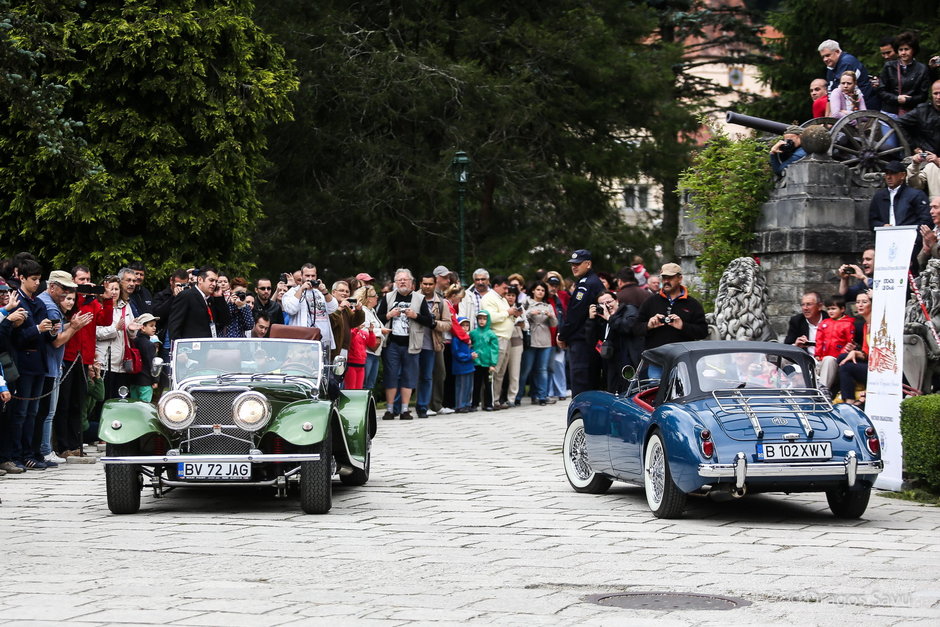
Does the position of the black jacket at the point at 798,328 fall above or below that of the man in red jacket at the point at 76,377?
above

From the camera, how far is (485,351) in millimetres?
23625

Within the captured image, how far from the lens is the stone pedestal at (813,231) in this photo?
19.9 m

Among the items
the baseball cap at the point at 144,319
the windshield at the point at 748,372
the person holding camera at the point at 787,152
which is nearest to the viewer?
the windshield at the point at 748,372

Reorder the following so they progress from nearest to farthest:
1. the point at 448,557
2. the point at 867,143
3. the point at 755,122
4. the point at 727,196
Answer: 1. the point at 448,557
2. the point at 867,143
3. the point at 727,196
4. the point at 755,122

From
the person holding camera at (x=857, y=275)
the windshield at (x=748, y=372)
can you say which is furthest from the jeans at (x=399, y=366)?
the windshield at (x=748, y=372)

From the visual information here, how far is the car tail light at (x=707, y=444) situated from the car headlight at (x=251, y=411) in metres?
3.44

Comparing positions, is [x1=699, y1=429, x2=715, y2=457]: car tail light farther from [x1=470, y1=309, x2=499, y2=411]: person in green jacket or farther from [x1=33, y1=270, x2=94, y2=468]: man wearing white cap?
[x1=470, y1=309, x2=499, y2=411]: person in green jacket

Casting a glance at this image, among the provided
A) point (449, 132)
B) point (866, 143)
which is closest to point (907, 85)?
point (866, 143)

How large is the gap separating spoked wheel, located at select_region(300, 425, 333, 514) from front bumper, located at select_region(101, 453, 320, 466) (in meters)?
0.11

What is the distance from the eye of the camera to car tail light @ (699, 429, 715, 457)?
11203mm

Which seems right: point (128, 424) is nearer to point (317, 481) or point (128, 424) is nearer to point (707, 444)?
point (317, 481)

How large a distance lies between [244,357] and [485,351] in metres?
10.5

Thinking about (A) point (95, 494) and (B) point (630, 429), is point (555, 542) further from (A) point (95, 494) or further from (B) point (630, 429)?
(A) point (95, 494)

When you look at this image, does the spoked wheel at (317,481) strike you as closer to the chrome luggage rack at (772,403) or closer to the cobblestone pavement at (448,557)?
the cobblestone pavement at (448,557)
